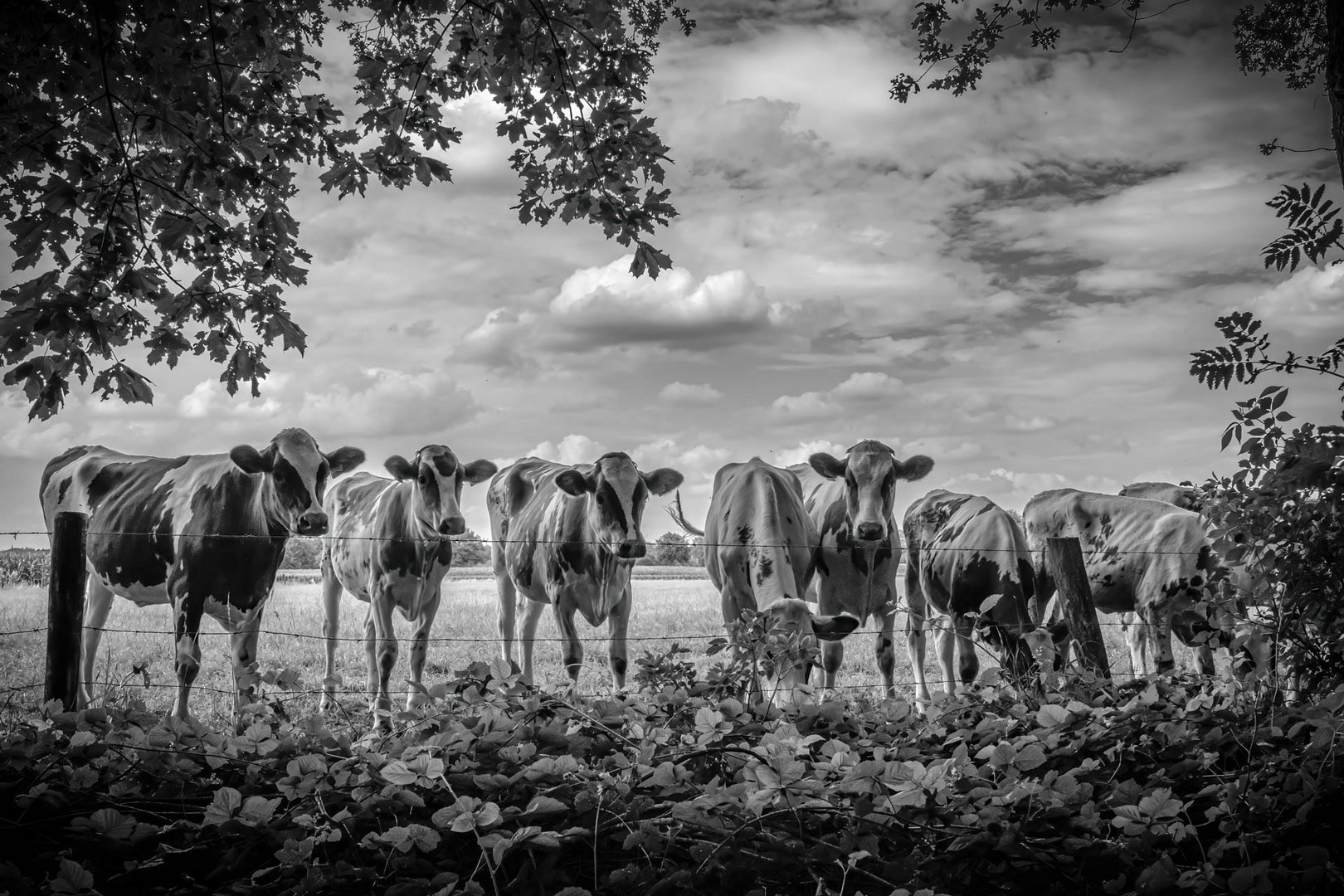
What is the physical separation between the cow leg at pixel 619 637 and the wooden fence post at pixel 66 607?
4.16 m

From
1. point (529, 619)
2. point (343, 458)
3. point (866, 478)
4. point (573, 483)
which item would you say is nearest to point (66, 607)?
point (343, 458)

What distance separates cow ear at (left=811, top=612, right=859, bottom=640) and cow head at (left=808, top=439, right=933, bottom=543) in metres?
2.35

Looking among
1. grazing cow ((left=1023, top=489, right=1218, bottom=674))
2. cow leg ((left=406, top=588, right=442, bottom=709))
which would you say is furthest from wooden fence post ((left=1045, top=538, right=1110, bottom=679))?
cow leg ((left=406, top=588, right=442, bottom=709))

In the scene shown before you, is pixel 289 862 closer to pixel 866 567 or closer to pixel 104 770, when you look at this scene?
pixel 104 770

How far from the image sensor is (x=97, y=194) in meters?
6.05

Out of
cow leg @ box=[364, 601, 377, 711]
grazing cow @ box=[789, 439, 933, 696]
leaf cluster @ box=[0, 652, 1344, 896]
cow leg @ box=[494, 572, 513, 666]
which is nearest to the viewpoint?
leaf cluster @ box=[0, 652, 1344, 896]

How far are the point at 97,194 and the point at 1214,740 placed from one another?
21.0ft

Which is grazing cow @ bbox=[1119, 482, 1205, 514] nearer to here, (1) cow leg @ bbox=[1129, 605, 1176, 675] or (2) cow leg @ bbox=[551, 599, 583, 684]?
(1) cow leg @ bbox=[1129, 605, 1176, 675]

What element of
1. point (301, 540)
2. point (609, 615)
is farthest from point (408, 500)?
point (301, 540)

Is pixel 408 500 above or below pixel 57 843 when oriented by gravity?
above

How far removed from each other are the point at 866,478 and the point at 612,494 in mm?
2408

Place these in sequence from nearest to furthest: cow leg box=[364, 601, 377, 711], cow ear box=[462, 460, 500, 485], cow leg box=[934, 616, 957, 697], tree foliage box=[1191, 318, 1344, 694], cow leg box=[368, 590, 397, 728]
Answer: tree foliage box=[1191, 318, 1344, 694]
cow leg box=[368, 590, 397, 728]
cow leg box=[364, 601, 377, 711]
cow ear box=[462, 460, 500, 485]
cow leg box=[934, 616, 957, 697]

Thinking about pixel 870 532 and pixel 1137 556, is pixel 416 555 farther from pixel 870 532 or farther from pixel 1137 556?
pixel 1137 556

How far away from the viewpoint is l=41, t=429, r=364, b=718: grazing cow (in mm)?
8734
